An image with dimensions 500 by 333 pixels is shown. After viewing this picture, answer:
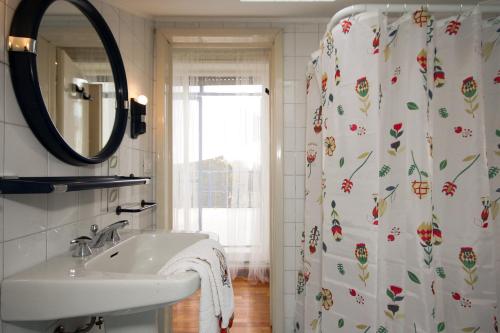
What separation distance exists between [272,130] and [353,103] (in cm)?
78

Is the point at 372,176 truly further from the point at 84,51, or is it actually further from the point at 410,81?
the point at 84,51

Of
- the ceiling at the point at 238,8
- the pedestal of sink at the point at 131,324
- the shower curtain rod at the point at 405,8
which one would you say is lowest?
the pedestal of sink at the point at 131,324

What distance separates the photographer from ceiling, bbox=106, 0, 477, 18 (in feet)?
5.01

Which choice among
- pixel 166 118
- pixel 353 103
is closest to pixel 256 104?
pixel 166 118

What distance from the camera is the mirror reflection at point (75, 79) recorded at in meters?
0.82

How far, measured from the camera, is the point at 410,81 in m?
0.99

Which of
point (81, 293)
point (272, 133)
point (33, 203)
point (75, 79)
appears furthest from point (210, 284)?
point (272, 133)

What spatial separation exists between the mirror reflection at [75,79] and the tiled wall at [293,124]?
2.75 ft

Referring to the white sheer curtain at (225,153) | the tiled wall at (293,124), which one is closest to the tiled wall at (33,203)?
the tiled wall at (293,124)

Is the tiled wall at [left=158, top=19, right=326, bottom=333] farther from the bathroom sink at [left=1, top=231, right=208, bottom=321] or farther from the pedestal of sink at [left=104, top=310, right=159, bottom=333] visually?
the bathroom sink at [left=1, top=231, right=208, bottom=321]

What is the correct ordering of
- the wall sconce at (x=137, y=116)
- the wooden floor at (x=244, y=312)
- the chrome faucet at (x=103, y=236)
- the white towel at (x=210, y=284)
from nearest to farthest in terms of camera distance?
the white towel at (x=210, y=284)
the chrome faucet at (x=103, y=236)
the wall sconce at (x=137, y=116)
the wooden floor at (x=244, y=312)

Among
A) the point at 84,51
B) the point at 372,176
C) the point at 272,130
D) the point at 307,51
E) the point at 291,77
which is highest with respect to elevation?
the point at 307,51

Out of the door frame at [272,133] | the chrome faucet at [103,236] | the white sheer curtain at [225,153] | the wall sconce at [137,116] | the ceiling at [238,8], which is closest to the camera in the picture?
the chrome faucet at [103,236]

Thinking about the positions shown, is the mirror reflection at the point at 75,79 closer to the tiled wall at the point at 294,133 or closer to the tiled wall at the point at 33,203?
the tiled wall at the point at 33,203
